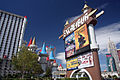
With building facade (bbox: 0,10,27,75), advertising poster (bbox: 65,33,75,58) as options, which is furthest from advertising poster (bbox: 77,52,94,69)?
building facade (bbox: 0,10,27,75)

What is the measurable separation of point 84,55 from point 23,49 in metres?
19.6

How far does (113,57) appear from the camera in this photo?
15100 cm

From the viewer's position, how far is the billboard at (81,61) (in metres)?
23.4

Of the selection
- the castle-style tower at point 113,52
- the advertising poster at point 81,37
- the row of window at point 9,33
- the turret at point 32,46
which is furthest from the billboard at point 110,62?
the advertising poster at point 81,37

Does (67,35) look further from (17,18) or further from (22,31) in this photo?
(17,18)

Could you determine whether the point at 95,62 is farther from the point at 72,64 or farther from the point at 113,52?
the point at 113,52

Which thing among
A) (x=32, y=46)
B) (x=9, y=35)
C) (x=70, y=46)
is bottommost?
(x=70, y=46)

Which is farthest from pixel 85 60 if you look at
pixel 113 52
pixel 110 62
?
pixel 113 52

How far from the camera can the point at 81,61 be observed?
Result: 84.9ft

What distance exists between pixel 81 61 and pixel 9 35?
51.8 metres

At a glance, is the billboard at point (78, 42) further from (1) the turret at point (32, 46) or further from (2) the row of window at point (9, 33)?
(2) the row of window at point (9, 33)

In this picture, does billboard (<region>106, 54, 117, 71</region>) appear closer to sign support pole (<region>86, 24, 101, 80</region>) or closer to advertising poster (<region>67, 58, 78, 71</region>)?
advertising poster (<region>67, 58, 78, 71</region>)

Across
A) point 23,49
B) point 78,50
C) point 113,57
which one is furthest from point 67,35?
point 113,57

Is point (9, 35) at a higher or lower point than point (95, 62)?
higher
